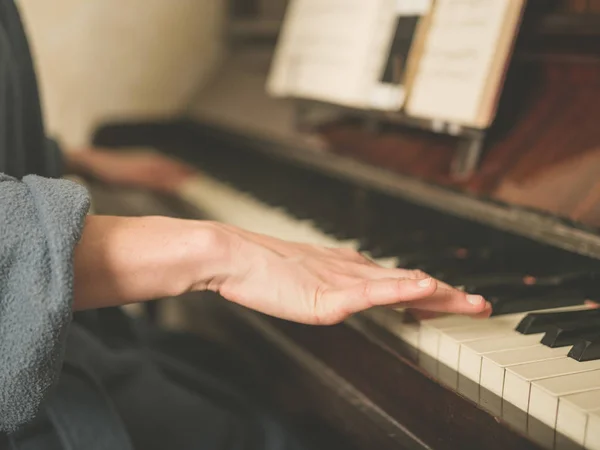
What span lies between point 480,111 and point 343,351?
1.44ft

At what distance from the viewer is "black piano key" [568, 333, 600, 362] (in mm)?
671

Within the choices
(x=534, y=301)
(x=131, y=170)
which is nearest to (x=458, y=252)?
(x=534, y=301)

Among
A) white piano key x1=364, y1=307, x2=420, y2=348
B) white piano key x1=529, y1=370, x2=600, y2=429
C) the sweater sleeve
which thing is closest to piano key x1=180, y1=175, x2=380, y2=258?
white piano key x1=364, y1=307, x2=420, y2=348

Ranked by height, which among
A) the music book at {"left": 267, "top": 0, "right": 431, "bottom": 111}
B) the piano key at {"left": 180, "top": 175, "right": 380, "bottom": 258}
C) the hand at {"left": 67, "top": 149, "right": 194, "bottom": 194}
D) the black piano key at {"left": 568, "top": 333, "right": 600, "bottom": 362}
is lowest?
the hand at {"left": 67, "top": 149, "right": 194, "bottom": 194}

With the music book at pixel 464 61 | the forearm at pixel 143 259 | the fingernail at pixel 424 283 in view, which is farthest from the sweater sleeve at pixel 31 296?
the music book at pixel 464 61

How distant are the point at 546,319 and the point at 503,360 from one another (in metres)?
0.11

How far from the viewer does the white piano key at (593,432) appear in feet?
1.85

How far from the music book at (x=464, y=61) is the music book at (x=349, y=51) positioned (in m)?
0.04

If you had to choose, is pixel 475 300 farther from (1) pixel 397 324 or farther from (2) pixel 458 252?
(2) pixel 458 252

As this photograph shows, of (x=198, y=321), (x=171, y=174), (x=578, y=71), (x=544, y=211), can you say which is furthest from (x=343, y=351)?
(x=198, y=321)

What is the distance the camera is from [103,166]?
1742 mm

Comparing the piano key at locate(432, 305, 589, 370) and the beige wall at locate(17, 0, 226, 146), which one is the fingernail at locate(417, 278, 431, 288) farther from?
the beige wall at locate(17, 0, 226, 146)

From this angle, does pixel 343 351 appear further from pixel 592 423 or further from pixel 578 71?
pixel 578 71

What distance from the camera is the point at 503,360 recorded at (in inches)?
26.7
